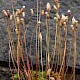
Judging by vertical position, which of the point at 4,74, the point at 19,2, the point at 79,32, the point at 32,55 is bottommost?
the point at 4,74

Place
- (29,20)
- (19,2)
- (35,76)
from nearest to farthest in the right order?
1. (35,76)
2. (29,20)
3. (19,2)

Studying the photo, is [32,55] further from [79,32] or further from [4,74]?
[79,32]

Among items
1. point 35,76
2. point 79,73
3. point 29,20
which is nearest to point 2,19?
point 29,20

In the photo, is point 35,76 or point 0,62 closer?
point 35,76

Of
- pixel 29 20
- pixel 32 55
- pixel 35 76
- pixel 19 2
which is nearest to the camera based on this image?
pixel 35 76

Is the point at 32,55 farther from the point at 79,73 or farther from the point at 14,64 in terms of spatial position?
the point at 79,73

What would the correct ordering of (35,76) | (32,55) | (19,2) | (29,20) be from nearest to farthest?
(35,76) → (32,55) → (29,20) → (19,2)

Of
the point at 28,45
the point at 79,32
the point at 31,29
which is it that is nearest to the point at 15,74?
the point at 28,45

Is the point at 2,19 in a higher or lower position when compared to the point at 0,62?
higher

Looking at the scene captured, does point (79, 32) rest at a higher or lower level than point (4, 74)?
higher
